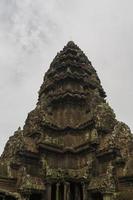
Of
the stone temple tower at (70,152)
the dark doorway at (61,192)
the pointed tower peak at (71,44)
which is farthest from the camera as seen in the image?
the pointed tower peak at (71,44)

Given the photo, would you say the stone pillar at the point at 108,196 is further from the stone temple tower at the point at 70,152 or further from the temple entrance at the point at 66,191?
the temple entrance at the point at 66,191

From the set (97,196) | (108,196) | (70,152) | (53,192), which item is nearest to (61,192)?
(53,192)

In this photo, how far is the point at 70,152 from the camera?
82.5 feet

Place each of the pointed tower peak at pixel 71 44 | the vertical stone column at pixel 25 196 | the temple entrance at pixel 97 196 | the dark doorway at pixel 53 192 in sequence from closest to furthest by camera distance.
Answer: the vertical stone column at pixel 25 196
the temple entrance at pixel 97 196
the dark doorway at pixel 53 192
the pointed tower peak at pixel 71 44

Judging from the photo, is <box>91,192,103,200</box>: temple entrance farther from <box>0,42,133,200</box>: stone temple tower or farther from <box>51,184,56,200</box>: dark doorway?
<box>51,184,56,200</box>: dark doorway

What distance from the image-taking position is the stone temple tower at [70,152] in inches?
854

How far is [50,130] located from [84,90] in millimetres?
5830

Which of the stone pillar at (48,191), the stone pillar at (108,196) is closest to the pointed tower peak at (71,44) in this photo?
the stone pillar at (48,191)

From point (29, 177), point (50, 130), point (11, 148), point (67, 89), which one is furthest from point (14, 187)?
point (67, 89)

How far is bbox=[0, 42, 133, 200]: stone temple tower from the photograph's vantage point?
71.2 ft

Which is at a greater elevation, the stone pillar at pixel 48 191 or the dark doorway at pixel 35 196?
the stone pillar at pixel 48 191

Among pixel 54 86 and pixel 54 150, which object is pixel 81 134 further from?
pixel 54 86

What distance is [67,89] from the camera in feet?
94.4

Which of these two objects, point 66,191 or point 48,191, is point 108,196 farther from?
point 48,191
